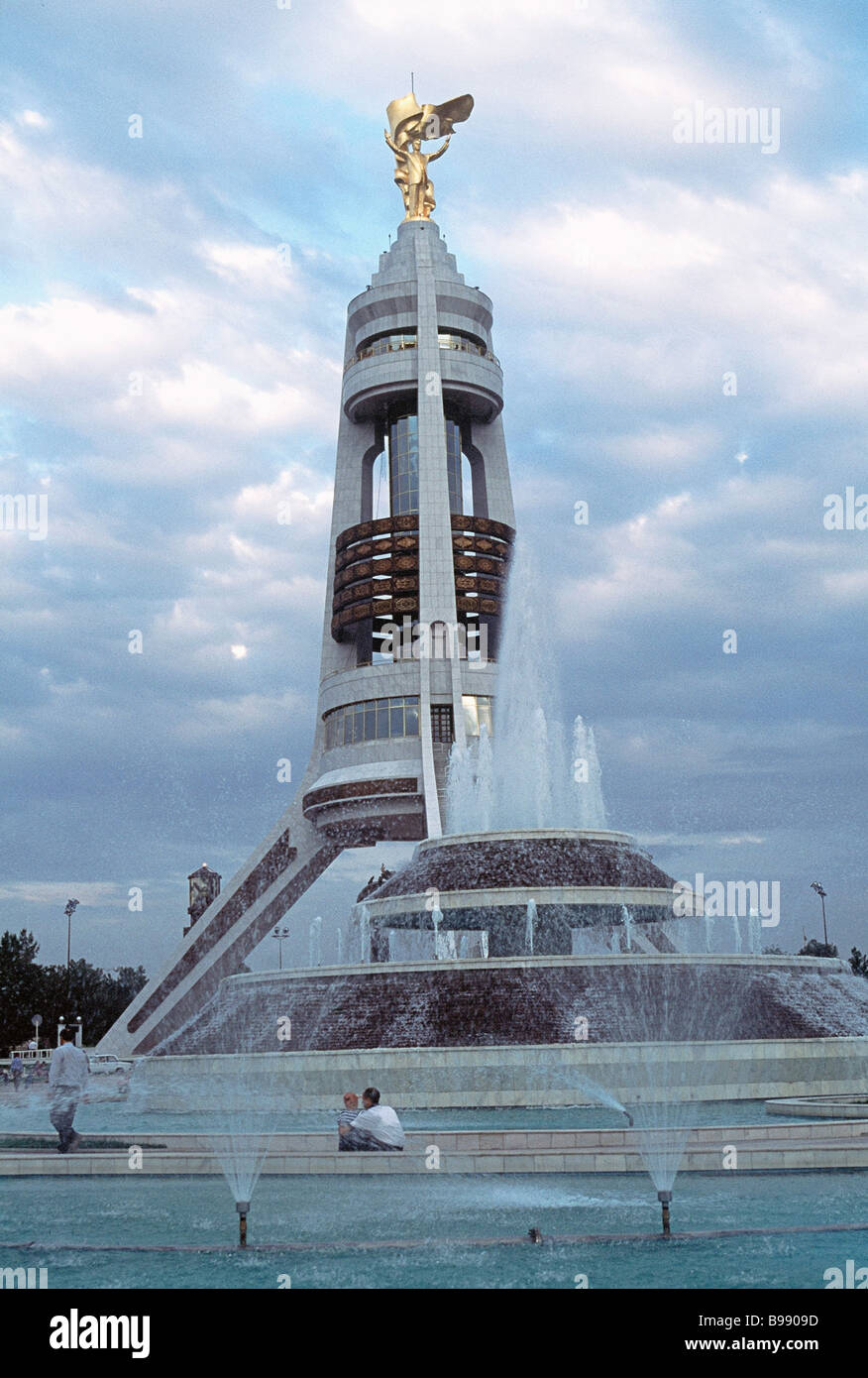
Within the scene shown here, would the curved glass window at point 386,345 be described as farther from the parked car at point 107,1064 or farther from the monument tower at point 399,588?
the parked car at point 107,1064

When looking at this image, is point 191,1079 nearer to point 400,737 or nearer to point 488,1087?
point 488,1087

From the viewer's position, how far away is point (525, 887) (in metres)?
31.0

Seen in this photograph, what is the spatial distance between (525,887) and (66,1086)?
57.3ft

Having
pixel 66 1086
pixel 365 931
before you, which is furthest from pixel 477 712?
pixel 66 1086

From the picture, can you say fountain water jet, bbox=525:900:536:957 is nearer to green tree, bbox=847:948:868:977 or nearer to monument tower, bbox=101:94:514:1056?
monument tower, bbox=101:94:514:1056

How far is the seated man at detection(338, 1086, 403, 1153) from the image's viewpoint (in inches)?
532

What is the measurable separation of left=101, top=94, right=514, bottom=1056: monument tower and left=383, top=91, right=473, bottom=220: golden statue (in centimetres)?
9

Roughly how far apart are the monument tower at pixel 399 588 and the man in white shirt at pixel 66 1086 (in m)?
35.6

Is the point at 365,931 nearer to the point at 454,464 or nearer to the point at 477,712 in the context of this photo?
the point at 477,712

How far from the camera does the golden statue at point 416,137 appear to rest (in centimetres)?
6369

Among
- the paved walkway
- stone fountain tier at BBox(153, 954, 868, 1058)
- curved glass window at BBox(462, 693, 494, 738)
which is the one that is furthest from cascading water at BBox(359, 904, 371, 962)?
curved glass window at BBox(462, 693, 494, 738)

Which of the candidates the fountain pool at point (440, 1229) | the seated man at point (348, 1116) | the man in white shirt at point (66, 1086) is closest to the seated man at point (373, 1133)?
the seated man at point (348, 1116)
